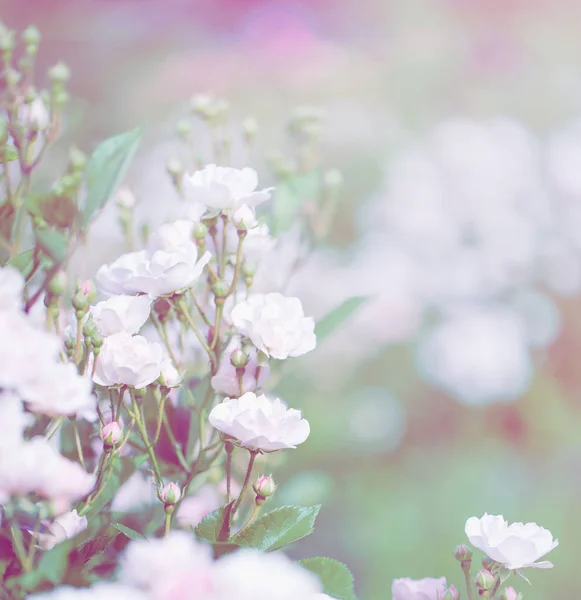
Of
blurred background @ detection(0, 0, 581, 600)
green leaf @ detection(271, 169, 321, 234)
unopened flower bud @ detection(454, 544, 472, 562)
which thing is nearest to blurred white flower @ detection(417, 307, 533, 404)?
blurred background @ detection(0, 0, 581, 600)

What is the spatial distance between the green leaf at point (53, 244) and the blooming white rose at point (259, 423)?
0.11m

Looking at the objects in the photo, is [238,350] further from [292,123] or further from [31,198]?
[292,123]

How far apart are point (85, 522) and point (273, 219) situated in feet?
0.87

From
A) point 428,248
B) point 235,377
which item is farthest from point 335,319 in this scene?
point 428,248

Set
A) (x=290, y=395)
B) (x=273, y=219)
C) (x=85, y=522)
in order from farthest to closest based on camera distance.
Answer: (x=290, y=395) → (x=273, y=219) → (x=85, y=522)

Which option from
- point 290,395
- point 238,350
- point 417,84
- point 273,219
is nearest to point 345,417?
point 290,395

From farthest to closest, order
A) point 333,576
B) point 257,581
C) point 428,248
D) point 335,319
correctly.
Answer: point 428,248
point 335,319
point 333,576
point 257,581

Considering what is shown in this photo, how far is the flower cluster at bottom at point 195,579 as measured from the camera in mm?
240

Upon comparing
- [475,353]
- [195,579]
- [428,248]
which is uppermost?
[195,579]

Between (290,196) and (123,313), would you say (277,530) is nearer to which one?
Result: (123,313)

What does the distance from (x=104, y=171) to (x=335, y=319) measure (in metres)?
0.17

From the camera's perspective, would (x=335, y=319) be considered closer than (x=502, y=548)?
No

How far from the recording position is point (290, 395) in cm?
103

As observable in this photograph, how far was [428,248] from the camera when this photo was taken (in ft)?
3.57
